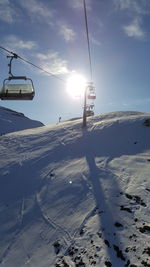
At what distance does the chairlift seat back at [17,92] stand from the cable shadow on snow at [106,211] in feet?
19.8

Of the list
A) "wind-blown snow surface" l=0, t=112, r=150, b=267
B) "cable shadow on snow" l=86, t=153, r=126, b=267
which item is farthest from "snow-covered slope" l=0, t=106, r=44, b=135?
"cable shadow on snow" l=86, t=153, r=126, b=267

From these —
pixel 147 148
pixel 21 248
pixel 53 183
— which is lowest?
pixel 21 248

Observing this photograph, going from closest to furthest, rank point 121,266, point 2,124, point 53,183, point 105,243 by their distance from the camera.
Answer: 1. point 121,266
2. point 105,243
3. point 53,183
4. point 2,124

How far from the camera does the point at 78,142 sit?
23391mm

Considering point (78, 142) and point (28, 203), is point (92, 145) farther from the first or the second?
point (28, 203)

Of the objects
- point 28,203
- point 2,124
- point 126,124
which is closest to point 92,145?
point 126,124

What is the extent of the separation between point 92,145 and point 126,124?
6.65 metres

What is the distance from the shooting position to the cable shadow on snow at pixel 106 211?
29.2ft

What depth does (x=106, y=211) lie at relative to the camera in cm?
1121

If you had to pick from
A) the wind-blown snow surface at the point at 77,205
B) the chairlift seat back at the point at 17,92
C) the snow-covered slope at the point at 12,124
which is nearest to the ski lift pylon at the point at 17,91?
the chairlift seat back at the point at 17,92

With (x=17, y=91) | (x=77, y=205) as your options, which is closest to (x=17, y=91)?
(x=17, y=91)

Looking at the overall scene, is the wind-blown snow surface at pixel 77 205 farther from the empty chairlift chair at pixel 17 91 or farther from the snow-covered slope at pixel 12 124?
the snow-covered slope at pixel 12 124

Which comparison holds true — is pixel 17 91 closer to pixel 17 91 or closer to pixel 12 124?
pixel 17 91

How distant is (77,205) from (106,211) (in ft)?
5.34
